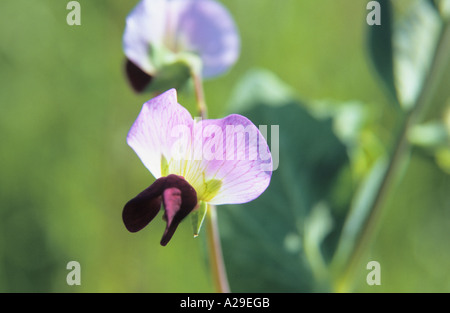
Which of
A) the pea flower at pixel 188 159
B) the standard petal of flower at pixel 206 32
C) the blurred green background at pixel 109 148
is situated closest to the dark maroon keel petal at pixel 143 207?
the pea flower at pixel 188 159

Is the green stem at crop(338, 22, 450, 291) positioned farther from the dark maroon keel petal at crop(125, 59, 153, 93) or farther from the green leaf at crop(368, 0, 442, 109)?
the dark maroon keel petal at crop(125, 59, 153, 93)

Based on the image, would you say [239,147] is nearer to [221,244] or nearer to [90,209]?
[221,244]

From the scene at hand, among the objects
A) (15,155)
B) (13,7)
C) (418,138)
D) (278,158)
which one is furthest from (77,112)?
(418,138)

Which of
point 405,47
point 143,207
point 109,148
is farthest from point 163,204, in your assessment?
point 109,148

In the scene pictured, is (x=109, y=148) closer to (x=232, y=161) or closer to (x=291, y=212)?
(x=291, y=212)

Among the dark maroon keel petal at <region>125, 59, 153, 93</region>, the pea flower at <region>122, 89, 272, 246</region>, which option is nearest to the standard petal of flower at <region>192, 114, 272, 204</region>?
the pea flower at <region>122, 89, 272, 246</region>

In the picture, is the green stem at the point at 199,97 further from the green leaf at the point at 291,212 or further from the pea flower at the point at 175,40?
the green leaf at the point at 291,212

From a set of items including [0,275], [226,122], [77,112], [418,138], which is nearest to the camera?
[226,122]
